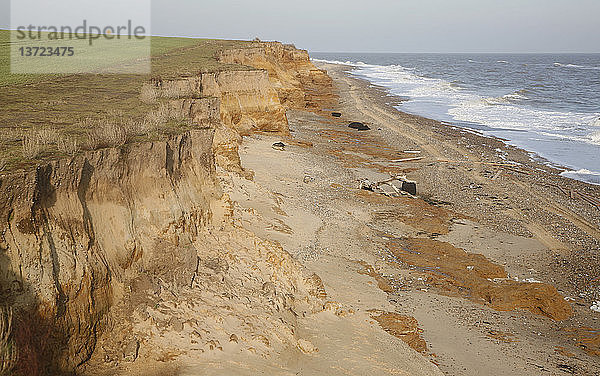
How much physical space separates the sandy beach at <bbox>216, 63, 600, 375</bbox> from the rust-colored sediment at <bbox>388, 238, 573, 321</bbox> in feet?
0.13

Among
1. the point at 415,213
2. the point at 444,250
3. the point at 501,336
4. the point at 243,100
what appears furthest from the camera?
the point at 243,100

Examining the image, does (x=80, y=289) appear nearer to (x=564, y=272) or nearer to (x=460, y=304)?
(x=460, y=304)

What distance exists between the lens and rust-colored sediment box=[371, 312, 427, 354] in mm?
8852

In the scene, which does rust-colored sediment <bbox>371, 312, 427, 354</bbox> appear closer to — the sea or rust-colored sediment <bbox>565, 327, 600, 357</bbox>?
rust-colored sediment <bbox>565, 327, 600, 357</bbox>

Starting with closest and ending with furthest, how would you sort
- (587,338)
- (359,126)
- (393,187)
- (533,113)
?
(587,338) → (393,187) → (359,126) → (533,113)

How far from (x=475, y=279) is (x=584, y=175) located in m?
14.5

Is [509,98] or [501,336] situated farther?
[509,98]

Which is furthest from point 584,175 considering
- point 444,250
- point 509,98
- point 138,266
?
point 509,98

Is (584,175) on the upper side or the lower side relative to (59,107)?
lower

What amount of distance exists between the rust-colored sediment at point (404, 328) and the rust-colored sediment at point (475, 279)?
219 cm

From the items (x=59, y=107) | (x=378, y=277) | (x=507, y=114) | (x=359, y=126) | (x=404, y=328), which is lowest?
(x=404, y=328)

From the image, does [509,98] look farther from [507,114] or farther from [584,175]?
[584,175]

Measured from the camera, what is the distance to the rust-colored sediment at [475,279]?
10734 millimetres

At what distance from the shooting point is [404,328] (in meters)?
9.27
